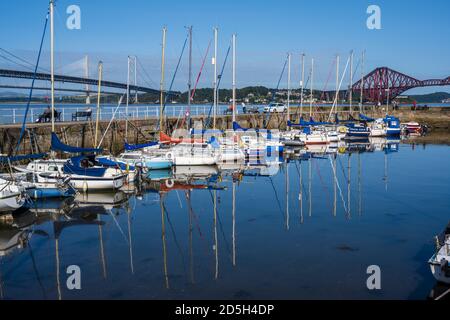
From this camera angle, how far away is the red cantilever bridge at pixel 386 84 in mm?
143250

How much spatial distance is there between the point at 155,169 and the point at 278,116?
3280cm

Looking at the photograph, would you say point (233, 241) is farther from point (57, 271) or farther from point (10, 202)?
point (10, 202)

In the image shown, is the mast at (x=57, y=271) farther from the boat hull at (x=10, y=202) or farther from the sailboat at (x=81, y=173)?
the sailboat at (x=81, y=173)

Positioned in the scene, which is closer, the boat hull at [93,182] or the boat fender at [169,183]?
the boat hull at [93,182]

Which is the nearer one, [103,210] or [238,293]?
[238,293]

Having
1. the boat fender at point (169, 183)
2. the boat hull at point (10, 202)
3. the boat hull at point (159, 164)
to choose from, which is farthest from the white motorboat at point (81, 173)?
the boat hull at point (159, 164)

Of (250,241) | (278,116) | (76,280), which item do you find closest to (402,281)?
(250,241)

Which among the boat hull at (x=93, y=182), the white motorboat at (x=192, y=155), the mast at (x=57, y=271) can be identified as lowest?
the mast at (x=57, y=271)

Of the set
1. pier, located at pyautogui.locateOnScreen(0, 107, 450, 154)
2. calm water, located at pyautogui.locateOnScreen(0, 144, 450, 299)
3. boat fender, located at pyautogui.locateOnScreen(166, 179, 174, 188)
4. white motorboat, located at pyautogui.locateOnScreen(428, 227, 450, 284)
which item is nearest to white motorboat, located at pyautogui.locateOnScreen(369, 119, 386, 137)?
pier, located at pyautogui.locateOnScreen(0, 107, 450, 154)

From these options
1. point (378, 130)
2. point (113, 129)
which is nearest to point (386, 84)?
point (378, 130)

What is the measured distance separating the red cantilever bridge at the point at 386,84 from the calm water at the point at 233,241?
402 ft

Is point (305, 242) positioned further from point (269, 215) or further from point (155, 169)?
point (155, 169)

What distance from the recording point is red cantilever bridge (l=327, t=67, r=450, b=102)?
143m

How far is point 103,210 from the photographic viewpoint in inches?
736
